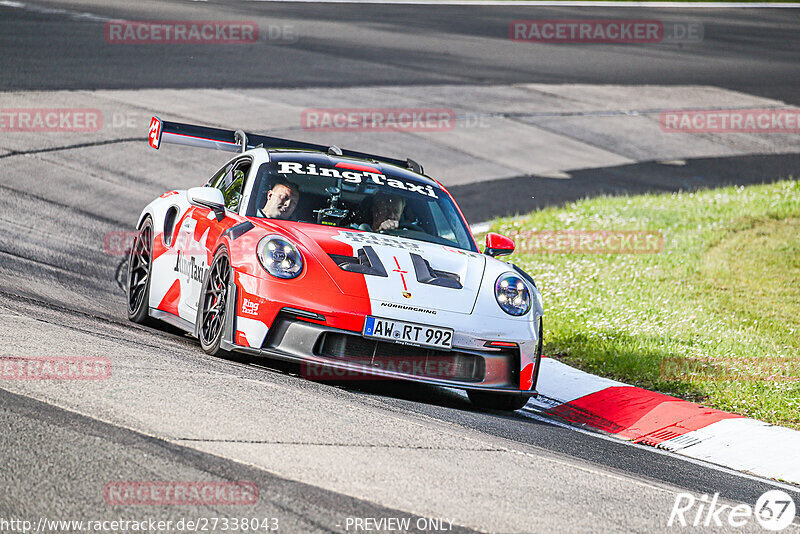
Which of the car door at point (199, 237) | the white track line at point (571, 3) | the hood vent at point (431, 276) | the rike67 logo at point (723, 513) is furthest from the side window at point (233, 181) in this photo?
the white track line at point (571, 3)

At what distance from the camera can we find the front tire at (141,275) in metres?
8.52

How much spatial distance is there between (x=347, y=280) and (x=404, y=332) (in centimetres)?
46

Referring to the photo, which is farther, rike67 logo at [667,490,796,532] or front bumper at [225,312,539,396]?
front bumper at [225,312,539,396]

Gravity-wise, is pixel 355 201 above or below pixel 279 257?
above

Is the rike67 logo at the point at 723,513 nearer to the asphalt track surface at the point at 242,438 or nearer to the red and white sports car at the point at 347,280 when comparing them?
the asphalt track surface at the point at 242,438

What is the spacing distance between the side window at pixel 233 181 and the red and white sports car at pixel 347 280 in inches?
1.0

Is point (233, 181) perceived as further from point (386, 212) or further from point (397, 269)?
point (397, 269)

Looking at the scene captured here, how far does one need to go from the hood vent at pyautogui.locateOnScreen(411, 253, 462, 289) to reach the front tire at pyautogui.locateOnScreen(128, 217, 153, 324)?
2.52m

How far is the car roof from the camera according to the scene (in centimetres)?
806

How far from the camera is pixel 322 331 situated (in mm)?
6398

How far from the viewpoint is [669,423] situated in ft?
24.0

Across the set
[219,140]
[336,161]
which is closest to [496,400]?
[336,161]

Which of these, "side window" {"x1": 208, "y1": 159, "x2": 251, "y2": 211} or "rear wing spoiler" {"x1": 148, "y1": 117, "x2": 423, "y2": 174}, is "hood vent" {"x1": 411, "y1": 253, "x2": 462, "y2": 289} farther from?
"rear wing spoiler" {"x1": 148, "y1": 117, "x2": 423, "y2": 174}

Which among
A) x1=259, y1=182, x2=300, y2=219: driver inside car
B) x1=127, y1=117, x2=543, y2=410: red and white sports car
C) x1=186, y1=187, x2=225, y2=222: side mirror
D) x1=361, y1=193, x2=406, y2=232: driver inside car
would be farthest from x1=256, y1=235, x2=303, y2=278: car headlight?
x1=361, y1=193, x2=406, y2=232: driver inside car
